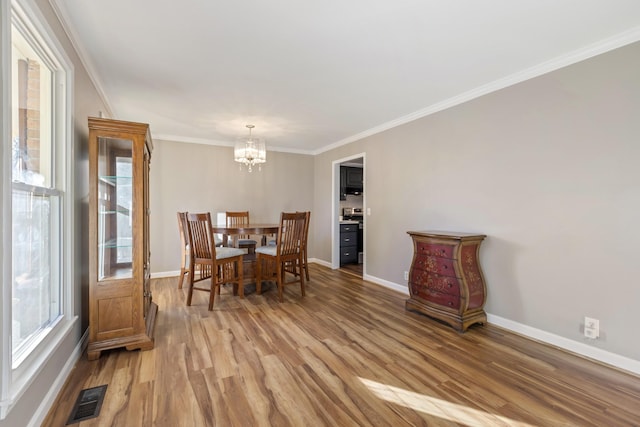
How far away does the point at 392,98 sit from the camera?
3.13 metres

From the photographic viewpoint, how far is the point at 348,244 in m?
5.55

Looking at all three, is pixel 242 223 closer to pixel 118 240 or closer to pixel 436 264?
pixel 118 240

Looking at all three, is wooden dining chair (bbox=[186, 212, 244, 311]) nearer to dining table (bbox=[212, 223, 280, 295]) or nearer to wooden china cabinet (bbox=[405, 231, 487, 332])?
dining table (bbox=[212, 223, 280, 295])

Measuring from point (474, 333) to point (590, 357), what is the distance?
777mm

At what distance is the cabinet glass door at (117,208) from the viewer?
2.19 meters

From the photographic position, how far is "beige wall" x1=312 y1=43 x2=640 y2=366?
203cm

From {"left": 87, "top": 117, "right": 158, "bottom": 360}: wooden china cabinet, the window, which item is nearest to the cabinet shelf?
{"left": 87, "top": 117, "right": 158, "bottom": 360}: wooden china cabinet

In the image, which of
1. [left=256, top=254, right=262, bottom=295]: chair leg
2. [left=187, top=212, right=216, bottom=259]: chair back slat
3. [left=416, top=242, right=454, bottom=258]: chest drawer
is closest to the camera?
[left=416, top=242, right=454, bottom=258]: chest drawer

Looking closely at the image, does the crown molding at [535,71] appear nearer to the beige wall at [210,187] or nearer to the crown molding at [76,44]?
the beige wall at [210,187]

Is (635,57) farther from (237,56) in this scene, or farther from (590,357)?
(237,56)

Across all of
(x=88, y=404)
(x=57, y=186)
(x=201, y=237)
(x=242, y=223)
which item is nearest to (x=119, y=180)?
(x=57, y=186)

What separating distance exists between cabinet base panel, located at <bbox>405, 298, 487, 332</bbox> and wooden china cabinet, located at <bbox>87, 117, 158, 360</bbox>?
8.29 ft

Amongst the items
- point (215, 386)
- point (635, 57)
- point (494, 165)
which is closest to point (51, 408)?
point (215, 386)

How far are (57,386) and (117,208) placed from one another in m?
1.21
